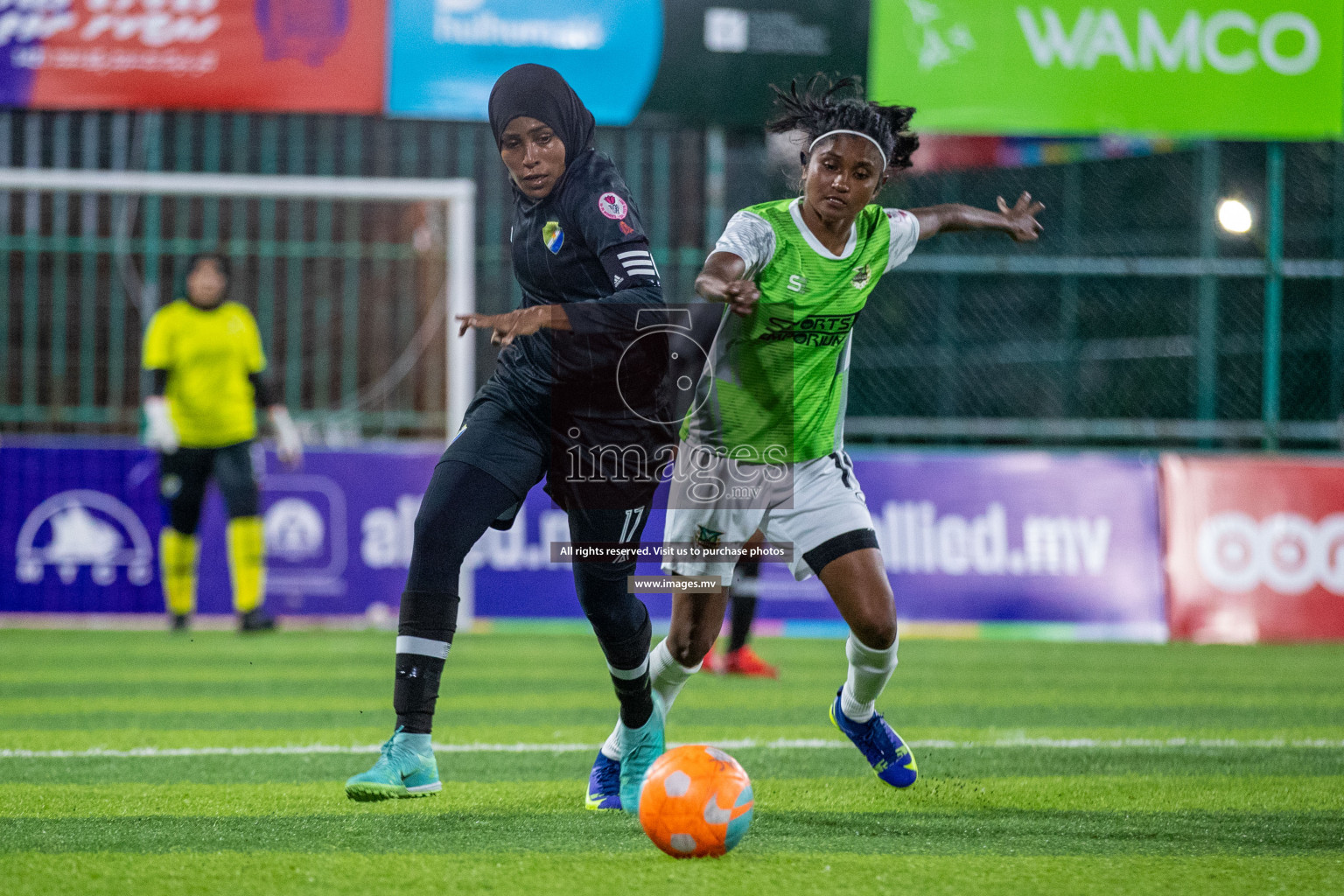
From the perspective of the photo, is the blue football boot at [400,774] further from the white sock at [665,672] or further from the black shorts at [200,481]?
the black shorts at [200,481]

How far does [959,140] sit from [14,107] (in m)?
7.92

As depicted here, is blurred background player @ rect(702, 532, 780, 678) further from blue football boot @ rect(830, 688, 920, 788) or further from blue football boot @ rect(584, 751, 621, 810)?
blue football boot @ rect(584, 751, 621, 810)

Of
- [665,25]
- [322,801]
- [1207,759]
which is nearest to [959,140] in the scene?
[665,25]

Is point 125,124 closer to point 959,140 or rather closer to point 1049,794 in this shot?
point 959,140

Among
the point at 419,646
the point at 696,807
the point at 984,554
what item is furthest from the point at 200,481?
the point at 696,807

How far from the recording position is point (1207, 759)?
19.1ft

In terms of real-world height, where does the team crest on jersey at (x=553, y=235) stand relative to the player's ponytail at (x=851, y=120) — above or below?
below

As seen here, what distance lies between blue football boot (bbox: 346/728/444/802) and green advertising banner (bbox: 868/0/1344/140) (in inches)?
356

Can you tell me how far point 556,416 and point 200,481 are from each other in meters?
6.80

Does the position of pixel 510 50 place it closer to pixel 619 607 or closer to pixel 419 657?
pixel 619 607

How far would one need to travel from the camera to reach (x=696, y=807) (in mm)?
3857

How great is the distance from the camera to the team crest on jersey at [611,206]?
173 inches

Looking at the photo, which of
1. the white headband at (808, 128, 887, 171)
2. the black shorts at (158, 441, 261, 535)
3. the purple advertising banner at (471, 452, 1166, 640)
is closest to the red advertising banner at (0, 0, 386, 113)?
the black shorts at (158, 441, 261, 535)

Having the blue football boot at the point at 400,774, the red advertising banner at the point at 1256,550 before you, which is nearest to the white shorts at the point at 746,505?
the blue football boot at the point at 400,774
